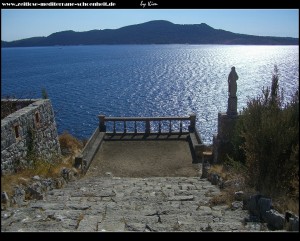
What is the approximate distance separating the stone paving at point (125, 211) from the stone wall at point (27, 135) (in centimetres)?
175

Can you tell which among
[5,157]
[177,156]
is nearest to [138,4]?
[5,157]

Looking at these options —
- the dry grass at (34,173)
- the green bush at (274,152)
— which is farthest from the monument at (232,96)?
the dry grass at (34,173)

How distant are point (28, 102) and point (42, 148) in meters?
1.97

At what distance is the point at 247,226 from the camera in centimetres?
593

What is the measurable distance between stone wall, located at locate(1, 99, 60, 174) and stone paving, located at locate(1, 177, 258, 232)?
1748mm

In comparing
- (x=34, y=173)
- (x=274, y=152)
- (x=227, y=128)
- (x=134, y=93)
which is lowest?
(x=134, y=93)

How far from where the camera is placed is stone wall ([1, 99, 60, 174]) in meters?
9.80

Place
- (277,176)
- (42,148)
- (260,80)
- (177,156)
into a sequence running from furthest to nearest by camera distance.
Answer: (260,80)
(177,156)
(42,148)
(277,176)

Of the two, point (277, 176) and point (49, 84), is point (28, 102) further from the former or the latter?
point (49, 84)

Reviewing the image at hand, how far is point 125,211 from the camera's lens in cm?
715

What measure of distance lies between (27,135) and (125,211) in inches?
226

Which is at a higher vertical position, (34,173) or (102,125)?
(34,173)

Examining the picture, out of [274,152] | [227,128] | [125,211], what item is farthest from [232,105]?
[125,211]

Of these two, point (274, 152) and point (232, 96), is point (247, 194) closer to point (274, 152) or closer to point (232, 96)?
point (274, 152)
